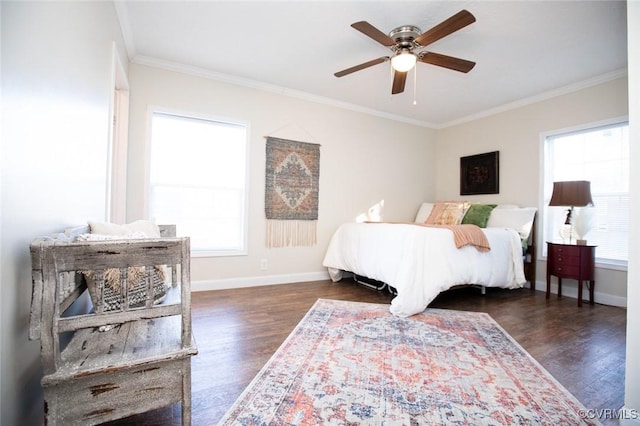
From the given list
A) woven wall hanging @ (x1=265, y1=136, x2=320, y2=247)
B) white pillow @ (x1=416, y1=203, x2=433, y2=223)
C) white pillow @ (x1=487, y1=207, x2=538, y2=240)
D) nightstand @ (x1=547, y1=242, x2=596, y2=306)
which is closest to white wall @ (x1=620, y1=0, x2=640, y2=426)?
nightstand @ (x1=547, y1=242, x2=596, y2=306)

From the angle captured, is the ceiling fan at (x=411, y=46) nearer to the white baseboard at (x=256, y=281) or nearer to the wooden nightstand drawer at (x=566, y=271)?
the wooden nightstand drawer at (x=566, y=271)

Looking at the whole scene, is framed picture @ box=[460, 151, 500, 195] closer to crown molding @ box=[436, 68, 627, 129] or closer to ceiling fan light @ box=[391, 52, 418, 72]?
crown molding @ box=[436, 68, 627, 129]

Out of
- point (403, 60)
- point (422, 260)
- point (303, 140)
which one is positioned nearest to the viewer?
point (403, 60)

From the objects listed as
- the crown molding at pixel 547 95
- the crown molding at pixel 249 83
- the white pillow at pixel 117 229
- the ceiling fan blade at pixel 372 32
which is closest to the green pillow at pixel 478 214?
the crown molding at pixel 547 95

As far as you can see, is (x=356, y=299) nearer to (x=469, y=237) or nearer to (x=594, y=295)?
(x=469, y=237)

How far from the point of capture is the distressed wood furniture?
2.78 ft

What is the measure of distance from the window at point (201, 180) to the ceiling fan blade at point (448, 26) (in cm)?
218

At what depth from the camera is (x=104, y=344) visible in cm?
104

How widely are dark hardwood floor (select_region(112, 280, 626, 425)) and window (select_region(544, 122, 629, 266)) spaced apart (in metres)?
0.73

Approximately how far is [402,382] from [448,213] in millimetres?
3064

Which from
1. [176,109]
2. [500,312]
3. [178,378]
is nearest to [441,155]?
[500,312]

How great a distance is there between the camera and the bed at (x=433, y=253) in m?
2.55

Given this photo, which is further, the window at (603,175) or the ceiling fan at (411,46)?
the window at (603,175)

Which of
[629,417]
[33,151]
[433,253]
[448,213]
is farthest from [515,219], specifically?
[33,151]
